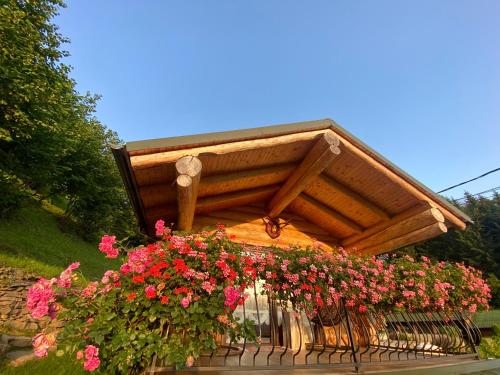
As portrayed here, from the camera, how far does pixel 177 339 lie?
89.2 inches

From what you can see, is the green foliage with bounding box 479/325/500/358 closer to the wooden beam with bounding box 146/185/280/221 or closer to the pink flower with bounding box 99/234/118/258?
the wooden beam with bounding box 146/185/280/221

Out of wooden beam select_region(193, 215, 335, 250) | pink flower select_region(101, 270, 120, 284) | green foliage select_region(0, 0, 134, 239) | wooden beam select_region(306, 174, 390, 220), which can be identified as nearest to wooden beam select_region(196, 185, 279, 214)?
wooden beam select_region(193, 215, 335, 250)

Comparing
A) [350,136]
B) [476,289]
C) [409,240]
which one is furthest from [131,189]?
[476,289]

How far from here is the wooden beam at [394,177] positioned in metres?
4.67

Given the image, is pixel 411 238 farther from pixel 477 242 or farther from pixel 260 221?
pixel 477 242

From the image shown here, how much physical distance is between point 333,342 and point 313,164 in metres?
4.18

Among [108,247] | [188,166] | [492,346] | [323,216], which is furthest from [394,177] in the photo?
[492,346]

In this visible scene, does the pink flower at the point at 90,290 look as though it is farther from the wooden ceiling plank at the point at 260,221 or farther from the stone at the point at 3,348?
the wooden ceiling plank at the point at 260,221

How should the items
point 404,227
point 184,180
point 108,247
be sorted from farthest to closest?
point 404,227 → point 184,180 → point 108,247

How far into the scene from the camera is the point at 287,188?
549 cm

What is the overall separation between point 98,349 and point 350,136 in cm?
427

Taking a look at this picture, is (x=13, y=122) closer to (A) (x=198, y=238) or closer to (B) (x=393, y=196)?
(A) (x=198, y=238)

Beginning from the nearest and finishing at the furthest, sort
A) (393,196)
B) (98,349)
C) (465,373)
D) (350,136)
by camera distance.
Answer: (98,349)
(465,373)
(350,136)
(393,196)

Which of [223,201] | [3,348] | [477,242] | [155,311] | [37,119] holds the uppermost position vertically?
[37,119]
